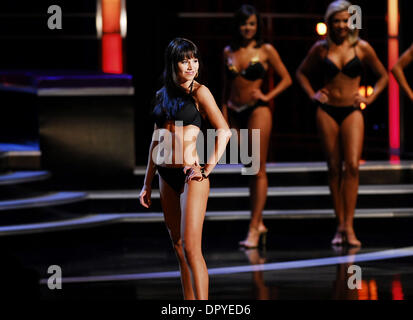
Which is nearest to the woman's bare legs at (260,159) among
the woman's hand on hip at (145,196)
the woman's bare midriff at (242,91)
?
the woman's bare midriff at (242,91)

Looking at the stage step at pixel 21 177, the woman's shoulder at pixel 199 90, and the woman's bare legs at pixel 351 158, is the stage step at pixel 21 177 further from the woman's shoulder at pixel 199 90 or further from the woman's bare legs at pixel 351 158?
the woman's shoulder at pixel 199 90

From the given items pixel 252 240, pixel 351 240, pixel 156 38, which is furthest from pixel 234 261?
pixel 156 38

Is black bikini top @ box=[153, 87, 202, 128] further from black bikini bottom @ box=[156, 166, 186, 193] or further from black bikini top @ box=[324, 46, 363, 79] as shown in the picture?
black bikini top @ box=[324, 46, 363, 79]

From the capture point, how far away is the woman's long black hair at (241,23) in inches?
275

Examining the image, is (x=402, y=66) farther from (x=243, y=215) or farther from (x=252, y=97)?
(x=243, y=215)

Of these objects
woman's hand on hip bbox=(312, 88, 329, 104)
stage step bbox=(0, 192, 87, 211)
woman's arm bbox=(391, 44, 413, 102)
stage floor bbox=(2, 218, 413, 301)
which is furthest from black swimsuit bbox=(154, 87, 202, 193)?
stage step bbox=(0, 192, 87, 211)

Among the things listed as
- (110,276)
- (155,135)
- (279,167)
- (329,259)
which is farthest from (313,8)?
(155,135)

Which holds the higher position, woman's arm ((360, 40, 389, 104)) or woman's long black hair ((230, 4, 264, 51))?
woman's long black hair ((230, 4, 264, 51))

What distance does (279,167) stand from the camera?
863cm

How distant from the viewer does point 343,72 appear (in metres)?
7.20

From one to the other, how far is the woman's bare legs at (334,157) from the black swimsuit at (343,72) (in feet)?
0.13

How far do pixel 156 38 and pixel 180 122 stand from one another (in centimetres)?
618

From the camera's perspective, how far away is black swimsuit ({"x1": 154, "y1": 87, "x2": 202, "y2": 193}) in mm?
4559

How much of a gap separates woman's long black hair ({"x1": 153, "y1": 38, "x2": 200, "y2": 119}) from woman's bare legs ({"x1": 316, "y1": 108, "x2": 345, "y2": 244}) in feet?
9.21
